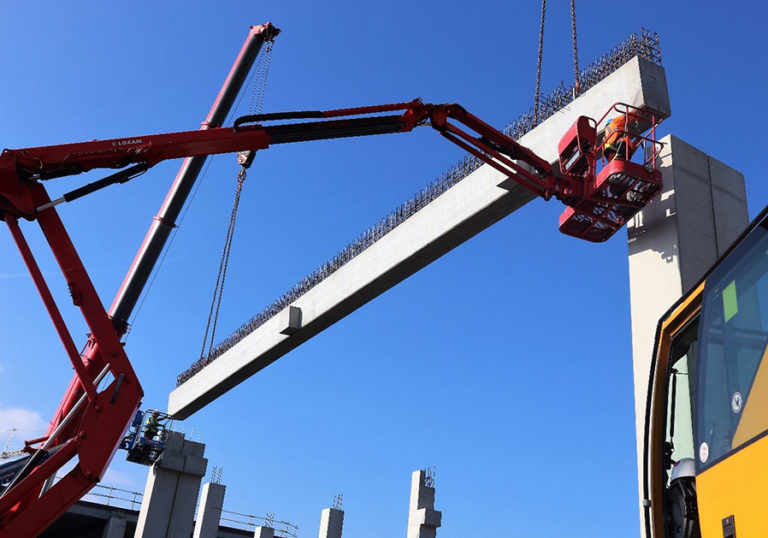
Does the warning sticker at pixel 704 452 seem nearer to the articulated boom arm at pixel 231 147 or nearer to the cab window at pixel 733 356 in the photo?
the cab window at pixel 733 356

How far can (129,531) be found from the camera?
28.5m

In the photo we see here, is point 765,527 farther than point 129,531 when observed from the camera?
No

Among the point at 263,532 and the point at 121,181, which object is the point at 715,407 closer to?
the point at 121,181

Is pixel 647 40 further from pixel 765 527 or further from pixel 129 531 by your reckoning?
pixel 129 531

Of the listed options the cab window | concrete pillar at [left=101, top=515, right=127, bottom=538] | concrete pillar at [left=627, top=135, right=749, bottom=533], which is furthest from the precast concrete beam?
concrete pillar at [left=101, top=515, right=127, bottom=538]

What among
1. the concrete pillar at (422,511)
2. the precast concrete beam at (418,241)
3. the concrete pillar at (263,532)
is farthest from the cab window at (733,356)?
the concrete pillar at (263,532)

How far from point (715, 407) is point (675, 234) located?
7162mm

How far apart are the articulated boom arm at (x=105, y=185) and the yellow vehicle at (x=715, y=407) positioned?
5.87m

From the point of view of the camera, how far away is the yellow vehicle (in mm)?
3889

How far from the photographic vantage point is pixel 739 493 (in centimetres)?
385

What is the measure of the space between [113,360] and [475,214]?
6.71 m

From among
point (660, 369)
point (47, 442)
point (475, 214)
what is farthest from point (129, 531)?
point (660, 369)

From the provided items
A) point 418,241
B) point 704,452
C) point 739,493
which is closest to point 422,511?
point 418,241

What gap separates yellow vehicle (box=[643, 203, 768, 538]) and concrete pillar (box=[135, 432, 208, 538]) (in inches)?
650
